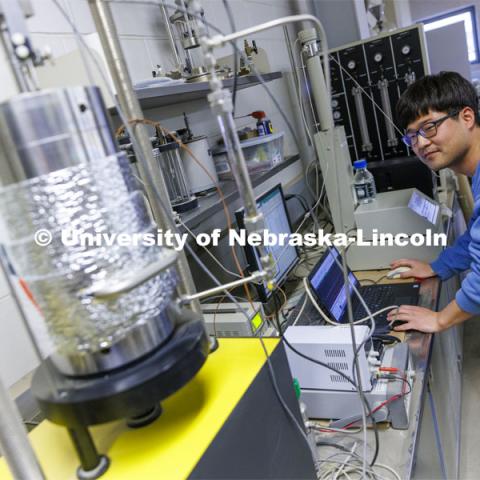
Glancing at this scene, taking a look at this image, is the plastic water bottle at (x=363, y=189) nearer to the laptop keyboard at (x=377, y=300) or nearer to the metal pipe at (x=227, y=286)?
the laptop keyboard at (x=377, y=300)

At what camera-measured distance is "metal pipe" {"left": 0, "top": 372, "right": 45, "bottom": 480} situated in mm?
490

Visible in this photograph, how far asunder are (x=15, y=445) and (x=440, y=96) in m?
1.65

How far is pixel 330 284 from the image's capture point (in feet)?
4.61

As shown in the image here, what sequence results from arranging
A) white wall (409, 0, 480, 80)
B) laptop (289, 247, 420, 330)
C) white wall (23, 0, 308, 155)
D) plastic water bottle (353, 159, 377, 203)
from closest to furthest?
white wall (23, 0, 308, 155) → laptop (289, 247, 420, 330) → plastic water bottle (353, 159, 377, 203) → white wall (409, 0, 480, 80)

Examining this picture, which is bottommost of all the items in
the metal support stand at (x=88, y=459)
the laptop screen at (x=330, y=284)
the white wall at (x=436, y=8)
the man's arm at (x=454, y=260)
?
the man's arm at (x=454, y=260)

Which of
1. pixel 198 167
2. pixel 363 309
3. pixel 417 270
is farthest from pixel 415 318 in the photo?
pixel 198 167

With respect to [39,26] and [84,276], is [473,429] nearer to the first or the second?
[84,276]

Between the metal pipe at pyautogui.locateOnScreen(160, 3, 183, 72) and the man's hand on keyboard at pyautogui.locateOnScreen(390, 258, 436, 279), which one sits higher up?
the metal pipe at pyautogui.locateOnScreen(160, 3, 183, 72)

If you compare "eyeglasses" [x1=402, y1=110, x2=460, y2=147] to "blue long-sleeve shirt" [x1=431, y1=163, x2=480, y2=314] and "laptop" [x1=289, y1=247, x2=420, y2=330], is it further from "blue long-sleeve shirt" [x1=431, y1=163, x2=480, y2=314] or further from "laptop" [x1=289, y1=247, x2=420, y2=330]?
"laptop" [x1=289, y1=247, x2=420, y2=330]

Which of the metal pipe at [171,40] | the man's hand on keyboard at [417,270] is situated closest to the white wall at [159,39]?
the metal pipe at [171,40]

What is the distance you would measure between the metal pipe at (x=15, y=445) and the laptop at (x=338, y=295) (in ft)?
2.97

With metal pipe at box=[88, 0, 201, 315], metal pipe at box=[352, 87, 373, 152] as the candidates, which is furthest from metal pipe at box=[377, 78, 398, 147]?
metal pipe at box=[88, 0, 201, 315]

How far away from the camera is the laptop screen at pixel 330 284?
4.28 feet

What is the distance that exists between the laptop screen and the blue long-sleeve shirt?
384mm
